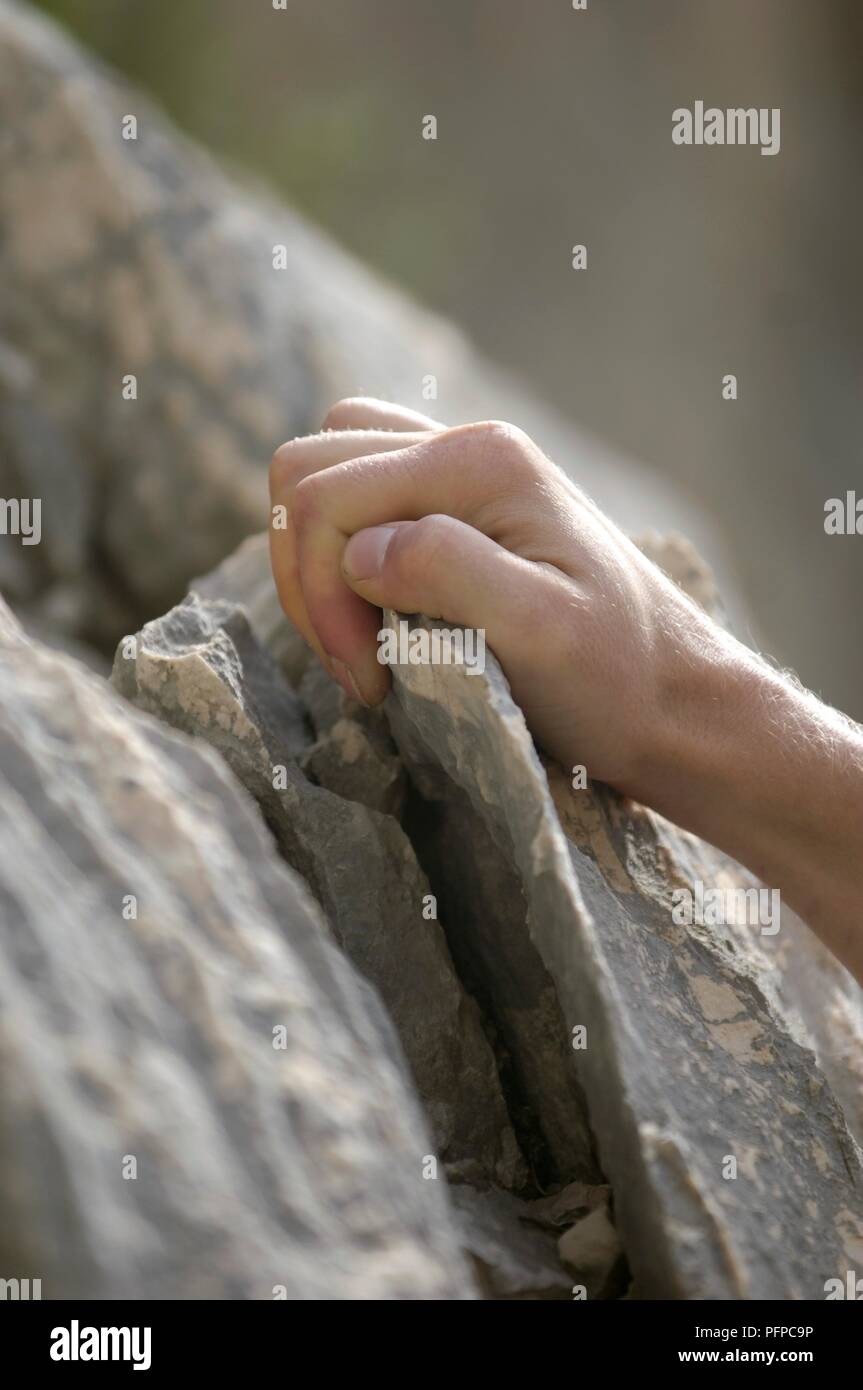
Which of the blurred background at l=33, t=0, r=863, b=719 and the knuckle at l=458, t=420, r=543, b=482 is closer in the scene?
the knuckle at l=458, t=420, r=543, b=482

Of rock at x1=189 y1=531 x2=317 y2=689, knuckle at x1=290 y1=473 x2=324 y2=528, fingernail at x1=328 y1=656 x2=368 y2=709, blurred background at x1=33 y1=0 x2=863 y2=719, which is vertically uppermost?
blurred background at x1=33 y1=0 x2=863 y2=719

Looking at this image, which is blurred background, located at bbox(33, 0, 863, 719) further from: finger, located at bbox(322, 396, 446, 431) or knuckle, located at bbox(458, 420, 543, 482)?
knuckle, located at bbox(458, 420, 543, 482)

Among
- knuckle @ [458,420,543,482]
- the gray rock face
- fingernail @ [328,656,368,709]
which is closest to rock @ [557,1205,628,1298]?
the gray rock face

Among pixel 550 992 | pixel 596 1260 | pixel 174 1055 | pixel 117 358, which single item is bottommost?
pixel 596 1260

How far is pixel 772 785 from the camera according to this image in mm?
1290

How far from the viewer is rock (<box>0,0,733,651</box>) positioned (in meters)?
2.90

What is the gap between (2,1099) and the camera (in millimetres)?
708

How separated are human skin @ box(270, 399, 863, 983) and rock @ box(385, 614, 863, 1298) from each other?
0.06 meters

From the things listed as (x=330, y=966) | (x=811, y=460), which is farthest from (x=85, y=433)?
(x=811, y=460)

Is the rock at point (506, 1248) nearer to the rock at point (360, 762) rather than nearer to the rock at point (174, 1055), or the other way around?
the rock at point (174, 1055)

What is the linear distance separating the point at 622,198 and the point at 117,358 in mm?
6130

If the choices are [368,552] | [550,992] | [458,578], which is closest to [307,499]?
[368,552]

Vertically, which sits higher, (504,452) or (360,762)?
(504,452)

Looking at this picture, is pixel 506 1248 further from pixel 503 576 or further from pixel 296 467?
pixel 296 467
